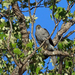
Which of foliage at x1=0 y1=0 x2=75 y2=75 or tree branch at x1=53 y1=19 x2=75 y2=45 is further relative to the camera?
tree branch at x1=53 y1=19 x2=75 y2=45

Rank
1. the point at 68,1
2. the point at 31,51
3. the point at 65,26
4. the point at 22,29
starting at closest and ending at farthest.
A: 1. the point at 31,51
2. the point at 68,1
3. the point at 22,29
4. the point at 65,26

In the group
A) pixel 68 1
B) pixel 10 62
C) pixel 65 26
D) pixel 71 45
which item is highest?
pixel 68 1

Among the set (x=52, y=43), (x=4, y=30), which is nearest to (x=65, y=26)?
(x=52, y=43)

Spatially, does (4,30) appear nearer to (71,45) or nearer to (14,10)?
(14,10)

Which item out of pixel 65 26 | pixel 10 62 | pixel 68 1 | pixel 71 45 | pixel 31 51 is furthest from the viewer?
pixel 65 26

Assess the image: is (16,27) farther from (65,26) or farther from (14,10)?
(65,26)

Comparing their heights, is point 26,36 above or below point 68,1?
below

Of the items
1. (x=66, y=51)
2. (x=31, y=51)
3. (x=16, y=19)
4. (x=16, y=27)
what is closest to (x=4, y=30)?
(x=16, y=27)

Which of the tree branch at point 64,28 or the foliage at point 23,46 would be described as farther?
the tree branch at point 64,28

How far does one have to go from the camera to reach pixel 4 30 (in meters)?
4.61

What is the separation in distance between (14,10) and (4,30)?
27.6 inches

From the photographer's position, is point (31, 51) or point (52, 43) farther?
point (52, 43)

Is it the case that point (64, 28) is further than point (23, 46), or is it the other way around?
point (64, 28)

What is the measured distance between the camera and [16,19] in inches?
208
